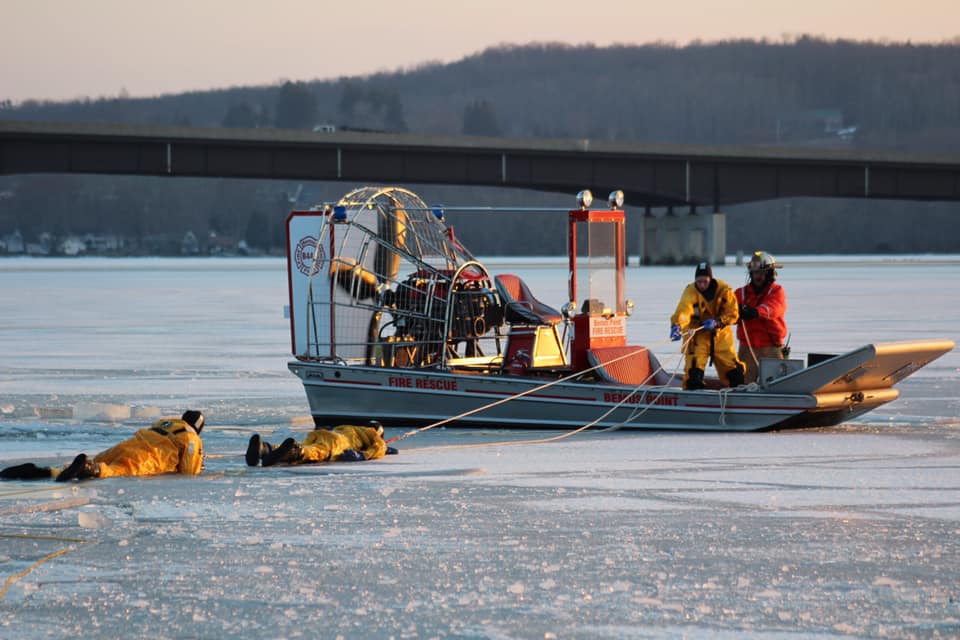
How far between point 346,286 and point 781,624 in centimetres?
963

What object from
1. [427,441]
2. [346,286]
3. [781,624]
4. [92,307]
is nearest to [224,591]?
[781,624]

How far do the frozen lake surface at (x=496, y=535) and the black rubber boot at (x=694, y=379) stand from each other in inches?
34.7

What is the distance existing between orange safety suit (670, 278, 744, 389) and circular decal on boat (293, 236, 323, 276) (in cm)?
394

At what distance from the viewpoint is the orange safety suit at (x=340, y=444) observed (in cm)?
1183

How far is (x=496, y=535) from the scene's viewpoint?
863cm

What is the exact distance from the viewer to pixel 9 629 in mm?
6461

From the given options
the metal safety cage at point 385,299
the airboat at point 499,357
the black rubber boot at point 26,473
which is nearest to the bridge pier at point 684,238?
the metal safety cage at point 385,299

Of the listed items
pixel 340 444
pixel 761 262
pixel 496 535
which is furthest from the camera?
pixel 761 262

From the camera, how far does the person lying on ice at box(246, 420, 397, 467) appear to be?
1153 cm

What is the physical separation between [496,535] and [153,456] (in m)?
3.57

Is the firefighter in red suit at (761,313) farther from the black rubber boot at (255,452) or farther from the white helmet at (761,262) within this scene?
the black rubber boot at (255,452)

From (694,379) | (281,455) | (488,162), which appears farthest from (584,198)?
(488,162)

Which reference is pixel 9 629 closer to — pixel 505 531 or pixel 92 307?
pixel 505 531

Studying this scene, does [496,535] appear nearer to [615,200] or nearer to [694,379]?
[694,379]
